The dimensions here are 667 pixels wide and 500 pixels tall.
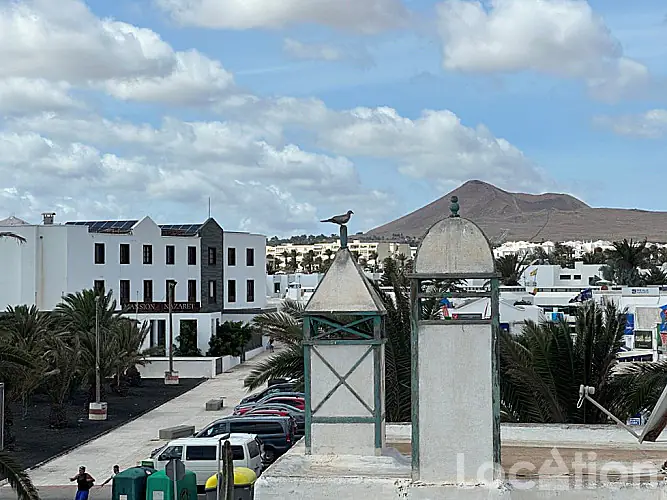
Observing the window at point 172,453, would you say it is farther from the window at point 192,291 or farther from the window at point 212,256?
the window at point 212,256

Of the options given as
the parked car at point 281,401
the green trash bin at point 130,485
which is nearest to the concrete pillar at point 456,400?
the green trash bin at point 130,485

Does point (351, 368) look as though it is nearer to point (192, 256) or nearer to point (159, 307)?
point (159, 307)

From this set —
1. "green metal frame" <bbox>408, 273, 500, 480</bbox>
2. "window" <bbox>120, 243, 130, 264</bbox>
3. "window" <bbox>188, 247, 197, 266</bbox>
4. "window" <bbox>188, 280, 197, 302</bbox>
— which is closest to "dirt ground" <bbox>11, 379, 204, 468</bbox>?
"window" <bbox>120, 243, 130, 264</bbox>

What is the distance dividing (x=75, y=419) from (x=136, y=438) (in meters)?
4.73

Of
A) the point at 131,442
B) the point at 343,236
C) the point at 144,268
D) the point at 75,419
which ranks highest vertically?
the point at 144,268

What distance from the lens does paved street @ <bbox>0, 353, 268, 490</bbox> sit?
81.0ft

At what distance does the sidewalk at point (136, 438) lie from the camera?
2541cm

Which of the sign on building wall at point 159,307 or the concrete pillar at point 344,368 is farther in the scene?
the sign on building wall at point 159,307

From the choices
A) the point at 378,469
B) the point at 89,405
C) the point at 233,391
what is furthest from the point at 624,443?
the point at 233,391

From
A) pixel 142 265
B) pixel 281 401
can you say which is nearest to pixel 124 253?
pixel 142 265

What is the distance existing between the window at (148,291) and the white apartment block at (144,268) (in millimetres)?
59

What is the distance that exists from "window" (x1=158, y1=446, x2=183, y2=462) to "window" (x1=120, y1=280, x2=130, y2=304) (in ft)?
111

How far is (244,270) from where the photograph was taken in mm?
63938

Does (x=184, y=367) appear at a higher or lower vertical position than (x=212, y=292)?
lower
